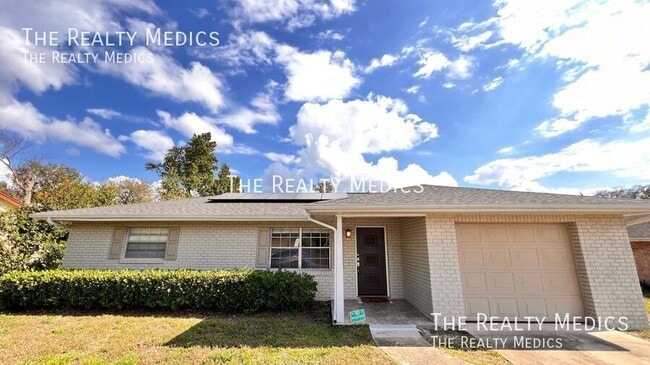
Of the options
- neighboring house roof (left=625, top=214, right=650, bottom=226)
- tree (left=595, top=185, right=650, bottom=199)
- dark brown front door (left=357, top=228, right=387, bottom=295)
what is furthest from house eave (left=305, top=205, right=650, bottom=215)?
tree (left=595, top=185, right=650, bottom=199)

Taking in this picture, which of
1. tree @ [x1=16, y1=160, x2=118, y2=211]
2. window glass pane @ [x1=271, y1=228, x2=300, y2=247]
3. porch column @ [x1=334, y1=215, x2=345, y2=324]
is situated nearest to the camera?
porch column @ [x1=334, y1=215, x2=345, y2=324]

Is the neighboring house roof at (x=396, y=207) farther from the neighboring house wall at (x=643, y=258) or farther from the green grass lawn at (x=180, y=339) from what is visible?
the neighboring house wall at (x=643, y=258)

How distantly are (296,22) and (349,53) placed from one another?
185 cm

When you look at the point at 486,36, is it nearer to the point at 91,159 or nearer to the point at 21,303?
the point at 21,303

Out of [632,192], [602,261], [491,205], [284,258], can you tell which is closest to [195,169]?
[284,258]

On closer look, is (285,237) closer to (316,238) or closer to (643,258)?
(316,238)

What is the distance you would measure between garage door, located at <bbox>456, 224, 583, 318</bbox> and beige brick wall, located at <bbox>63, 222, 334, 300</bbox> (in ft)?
11.9

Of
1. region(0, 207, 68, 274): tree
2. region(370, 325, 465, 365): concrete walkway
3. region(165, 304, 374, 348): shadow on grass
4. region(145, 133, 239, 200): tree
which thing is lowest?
region(370, 325, 465, 365): concrete walkway

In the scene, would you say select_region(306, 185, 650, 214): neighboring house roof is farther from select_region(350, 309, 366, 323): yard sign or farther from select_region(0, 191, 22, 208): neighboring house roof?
select_region(0, 191, 22, 208): neighboring house roof

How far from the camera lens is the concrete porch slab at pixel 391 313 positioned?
553 centimetres

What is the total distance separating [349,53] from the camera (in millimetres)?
8547

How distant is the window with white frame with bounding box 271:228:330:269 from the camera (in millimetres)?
7844

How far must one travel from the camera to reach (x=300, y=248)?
7906 millimetres

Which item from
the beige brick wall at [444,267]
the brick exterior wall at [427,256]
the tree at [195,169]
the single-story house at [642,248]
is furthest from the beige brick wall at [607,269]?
the tree at [195,169]
